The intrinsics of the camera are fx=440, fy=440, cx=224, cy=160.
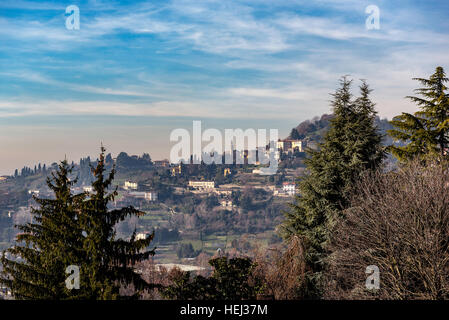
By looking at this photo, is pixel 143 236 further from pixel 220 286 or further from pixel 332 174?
pixel 220 286

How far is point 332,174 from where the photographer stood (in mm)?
22359

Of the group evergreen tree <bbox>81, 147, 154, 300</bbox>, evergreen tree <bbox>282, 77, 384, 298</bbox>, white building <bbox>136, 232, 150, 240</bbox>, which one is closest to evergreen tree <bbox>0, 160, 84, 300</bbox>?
evergreen tree <bbox>81, 147, 154, 300</bbox>

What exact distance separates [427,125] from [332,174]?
537cm

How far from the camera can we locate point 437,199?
16.0 m

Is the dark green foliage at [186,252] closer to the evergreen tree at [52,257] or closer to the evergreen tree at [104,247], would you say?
the evergreen tree at [52,257]

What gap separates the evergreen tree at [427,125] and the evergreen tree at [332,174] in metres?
1.41

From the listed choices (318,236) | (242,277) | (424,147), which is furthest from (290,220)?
(242,277)

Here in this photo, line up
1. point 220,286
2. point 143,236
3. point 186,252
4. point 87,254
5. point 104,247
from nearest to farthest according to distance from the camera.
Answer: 1. point 104,247
2. point 87,254
3. point 220,286
4. point 186,252
5. point 143,236

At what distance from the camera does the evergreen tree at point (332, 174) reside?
21438mm

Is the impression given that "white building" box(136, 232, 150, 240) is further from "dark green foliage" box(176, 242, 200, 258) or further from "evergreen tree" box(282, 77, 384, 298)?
"dark green foliage" box(176, 242, 200, 258)

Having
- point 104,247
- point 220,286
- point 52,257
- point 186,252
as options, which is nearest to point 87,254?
point 104,247
